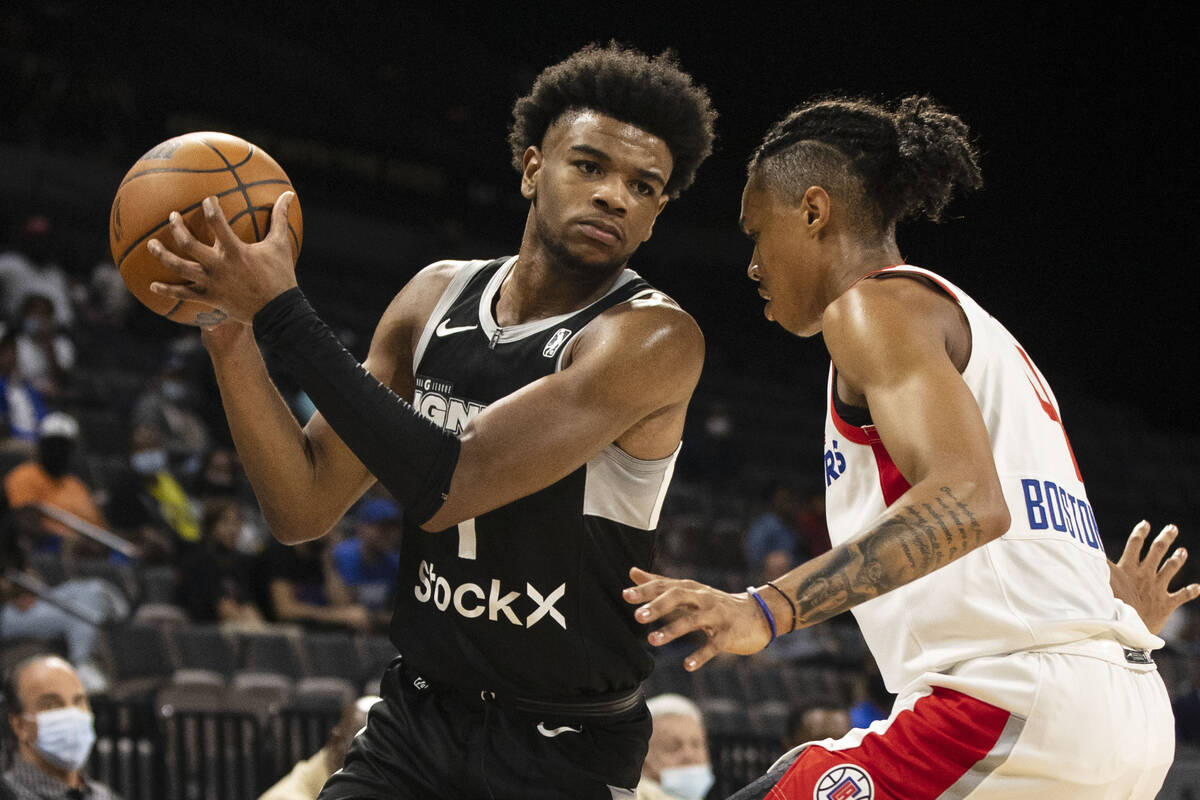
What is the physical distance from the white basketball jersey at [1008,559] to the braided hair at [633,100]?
84 centimetres

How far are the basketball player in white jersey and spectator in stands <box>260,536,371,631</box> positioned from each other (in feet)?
20.5

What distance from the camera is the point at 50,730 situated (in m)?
5.33

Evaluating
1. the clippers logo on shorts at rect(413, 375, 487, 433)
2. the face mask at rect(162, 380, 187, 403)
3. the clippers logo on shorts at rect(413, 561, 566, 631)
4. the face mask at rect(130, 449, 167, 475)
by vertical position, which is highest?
the face mask at rect(162, 380, 187, 403)

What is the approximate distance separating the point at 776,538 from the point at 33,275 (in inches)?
259

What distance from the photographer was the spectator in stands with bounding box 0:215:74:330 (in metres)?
10.7

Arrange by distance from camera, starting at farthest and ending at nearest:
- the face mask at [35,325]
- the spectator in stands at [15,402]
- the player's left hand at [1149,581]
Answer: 1. the face mask at [35,325]
2. the spectator in stands at [15,402]
3. the player's left hand at [1149,581]

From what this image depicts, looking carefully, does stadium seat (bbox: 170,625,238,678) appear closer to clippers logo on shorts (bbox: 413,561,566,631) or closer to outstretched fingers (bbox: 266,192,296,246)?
clippers logo on shorts (bbox: 413,561,566,631)

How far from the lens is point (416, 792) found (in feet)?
8.96

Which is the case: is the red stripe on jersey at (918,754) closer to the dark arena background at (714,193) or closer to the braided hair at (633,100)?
the braided hair at (633,100)

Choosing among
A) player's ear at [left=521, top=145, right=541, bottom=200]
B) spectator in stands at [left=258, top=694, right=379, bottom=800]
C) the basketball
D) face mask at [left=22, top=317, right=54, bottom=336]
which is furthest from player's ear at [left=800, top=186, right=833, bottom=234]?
face mask at [left=22, top=317, right=54, bottom=336]

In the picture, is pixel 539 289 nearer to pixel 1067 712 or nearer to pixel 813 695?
pixel 1067 712

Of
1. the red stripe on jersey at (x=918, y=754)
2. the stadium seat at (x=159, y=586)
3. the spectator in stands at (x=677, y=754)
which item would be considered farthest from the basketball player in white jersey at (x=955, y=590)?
the stadium seat at (x=159, y=586)

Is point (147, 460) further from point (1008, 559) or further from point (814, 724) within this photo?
point (1008, 559)

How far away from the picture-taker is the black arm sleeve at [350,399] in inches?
95.0
